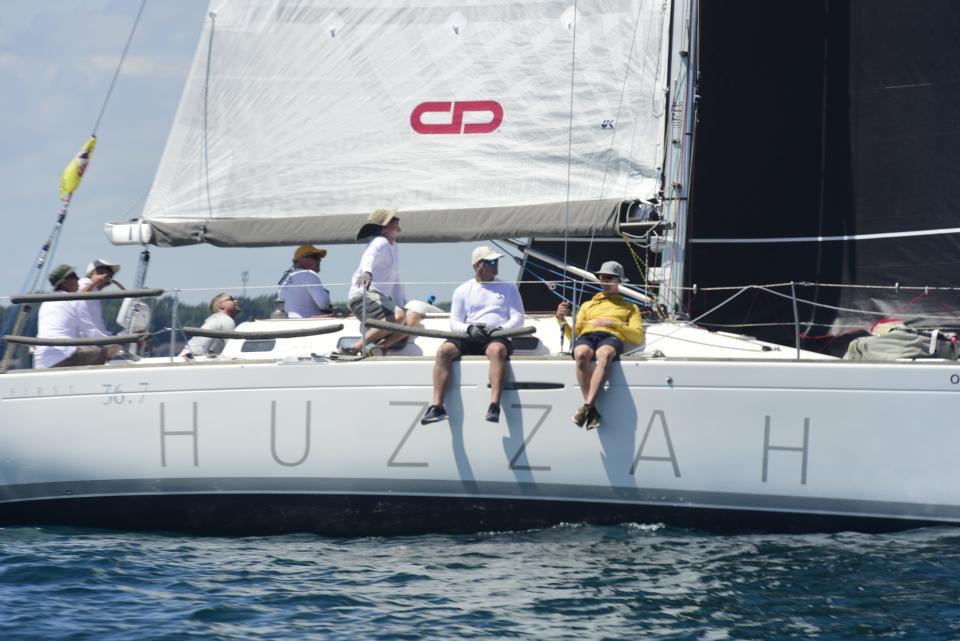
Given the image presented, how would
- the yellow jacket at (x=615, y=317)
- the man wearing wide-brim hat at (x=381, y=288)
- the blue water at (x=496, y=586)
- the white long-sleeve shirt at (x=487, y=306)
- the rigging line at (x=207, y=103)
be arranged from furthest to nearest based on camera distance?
the rigging line at (x=207, y=103), the man wearing wide-brim hat at (x=381, y=288), the white long-sleeve shirt at (x=487, y=306), the yellow jacket at (x=615, y=317), the blue water at (x=496, y=586)

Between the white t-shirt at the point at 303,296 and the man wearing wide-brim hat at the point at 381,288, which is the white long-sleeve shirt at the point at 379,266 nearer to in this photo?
the man wearing wide-brim hat at the point at 381,288

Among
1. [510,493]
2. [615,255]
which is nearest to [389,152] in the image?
[615,255]

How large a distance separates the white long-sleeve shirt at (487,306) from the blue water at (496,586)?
1.31m

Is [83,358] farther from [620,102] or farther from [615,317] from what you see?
[620,102]

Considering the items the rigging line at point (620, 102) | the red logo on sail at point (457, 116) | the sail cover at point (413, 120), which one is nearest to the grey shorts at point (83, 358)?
the sail cover at point (413, 120)

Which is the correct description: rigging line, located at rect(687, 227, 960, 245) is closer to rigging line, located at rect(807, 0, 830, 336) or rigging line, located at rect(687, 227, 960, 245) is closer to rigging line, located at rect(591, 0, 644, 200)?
rigging line, located at rect(807, 0, 830, 336)

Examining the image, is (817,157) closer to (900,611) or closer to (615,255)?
(615,255)

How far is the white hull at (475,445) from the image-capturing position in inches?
278

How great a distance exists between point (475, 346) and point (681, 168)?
218cm

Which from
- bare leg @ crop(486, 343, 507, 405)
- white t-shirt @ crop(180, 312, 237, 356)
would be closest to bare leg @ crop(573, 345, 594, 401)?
bare leg @ crop(486, 343, 507, 405)

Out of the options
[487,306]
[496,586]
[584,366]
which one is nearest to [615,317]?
[584,366]

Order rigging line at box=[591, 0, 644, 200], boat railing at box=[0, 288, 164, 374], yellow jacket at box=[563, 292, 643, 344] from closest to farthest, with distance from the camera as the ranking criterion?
1. yellow jacket at box=[563, 292, 643, 344]
2. boat railing at box=[0, 288, 164, 374]
3. rigging line at box=[591, 0, 644, 200]

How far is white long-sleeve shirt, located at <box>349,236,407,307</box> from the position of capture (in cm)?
797

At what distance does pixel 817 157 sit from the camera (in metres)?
8.69
